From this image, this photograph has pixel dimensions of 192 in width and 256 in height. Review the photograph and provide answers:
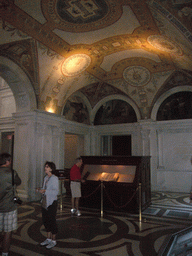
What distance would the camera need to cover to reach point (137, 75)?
12266mm

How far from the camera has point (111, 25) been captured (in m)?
7.59

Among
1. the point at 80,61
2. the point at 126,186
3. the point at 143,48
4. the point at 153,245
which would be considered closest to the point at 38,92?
the point at 80,61

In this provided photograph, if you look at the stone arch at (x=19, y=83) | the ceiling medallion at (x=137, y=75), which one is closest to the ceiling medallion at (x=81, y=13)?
the stone arch at (x=19, y=83)

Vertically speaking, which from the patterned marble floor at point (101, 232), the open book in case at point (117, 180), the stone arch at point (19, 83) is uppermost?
the stone arch at point (19, 83)

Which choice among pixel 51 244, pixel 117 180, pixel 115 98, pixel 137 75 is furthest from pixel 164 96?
pixel 51 244

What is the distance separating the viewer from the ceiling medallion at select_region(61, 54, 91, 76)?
394 inches

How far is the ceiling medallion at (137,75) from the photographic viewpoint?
11775 millimetres

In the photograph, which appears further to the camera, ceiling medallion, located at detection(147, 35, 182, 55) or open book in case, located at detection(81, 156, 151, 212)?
ceiling medallion, located at detection(147, 35, 182, 55)

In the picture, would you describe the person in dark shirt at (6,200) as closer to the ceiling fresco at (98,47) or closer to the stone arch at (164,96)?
the ceiling fresco at (98,47)

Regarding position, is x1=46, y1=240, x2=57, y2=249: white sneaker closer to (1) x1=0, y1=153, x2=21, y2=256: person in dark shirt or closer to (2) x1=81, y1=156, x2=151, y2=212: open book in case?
(1) x1=0, y1=153, x2=21, y2=256: person in dark shirt

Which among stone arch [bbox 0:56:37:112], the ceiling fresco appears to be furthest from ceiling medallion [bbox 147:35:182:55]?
stone arch [bbox 0:56:37:112]

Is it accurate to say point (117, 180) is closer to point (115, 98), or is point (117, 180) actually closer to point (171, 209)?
point (171, 209)

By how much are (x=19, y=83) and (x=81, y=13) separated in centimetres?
456

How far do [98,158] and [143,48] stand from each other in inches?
210
